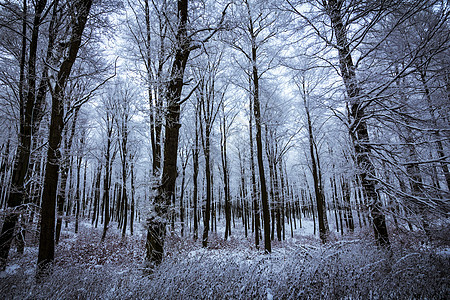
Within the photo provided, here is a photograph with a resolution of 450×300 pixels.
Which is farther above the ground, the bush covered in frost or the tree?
the tree

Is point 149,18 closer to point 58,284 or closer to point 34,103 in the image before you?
point 34,103

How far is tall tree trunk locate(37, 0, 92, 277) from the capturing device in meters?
4.85

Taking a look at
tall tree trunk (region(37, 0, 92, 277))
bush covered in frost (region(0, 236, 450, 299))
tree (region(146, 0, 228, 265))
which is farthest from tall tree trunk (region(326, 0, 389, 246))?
tall tree trunk (region(37, 0, 92, 277))

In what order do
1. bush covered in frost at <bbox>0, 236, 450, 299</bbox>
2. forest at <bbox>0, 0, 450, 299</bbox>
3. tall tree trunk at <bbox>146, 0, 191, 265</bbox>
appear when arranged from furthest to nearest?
tall tree trunk at <bbox>146, 0, 191, 265</bbox>, forest at <bbox>0, 0, 450, 299</bbox>, bush covered in frost at <bbox>0, 236, 450, 299</bbox>

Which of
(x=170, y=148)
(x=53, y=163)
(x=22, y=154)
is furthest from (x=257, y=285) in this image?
(x=22, y=154)

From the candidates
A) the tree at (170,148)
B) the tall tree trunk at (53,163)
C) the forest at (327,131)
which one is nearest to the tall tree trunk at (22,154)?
the forest at (327,131)

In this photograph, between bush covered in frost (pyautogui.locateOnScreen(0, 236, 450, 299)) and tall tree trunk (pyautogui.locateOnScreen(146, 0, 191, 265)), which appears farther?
tall tree trunk (pyautogui.locateOnScreen(146, 0, 191, 265))

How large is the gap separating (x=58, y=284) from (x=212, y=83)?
11.7 m

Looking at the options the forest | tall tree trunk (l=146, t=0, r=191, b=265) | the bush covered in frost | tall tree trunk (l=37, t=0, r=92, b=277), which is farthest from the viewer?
tall tree trunk (l=37, t=0, r=92, b=277)

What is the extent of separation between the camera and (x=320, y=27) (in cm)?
491

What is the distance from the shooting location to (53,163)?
5.00 m

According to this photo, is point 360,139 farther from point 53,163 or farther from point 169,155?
point 53,163

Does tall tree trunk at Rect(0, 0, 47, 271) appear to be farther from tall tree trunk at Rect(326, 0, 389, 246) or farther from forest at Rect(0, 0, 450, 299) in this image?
tall tree trunk at Rect(326, 0, 389, 246)

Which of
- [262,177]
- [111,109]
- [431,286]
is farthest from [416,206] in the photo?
[111,109]
